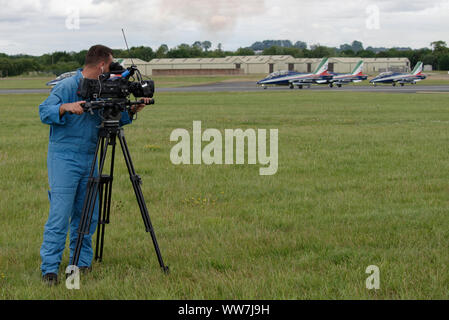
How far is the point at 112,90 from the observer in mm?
5152

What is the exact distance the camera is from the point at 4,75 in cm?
11688

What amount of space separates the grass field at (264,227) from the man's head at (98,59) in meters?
2.12

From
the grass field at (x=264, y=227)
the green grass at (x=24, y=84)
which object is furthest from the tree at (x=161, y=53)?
the grass field at (x=264, y=227)

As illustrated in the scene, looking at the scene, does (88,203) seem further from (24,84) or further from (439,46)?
(439,46)

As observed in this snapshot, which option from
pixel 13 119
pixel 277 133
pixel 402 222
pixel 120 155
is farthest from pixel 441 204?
pixel 13 119

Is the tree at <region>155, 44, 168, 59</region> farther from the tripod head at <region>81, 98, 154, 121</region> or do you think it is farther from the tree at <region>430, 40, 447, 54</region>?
the tripod head at <region>81, 98, 154, 121</region>

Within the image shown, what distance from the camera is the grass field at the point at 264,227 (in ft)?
17.4

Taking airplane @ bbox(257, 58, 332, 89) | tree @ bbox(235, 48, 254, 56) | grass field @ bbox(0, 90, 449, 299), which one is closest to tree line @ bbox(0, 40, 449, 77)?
tree @ bbox(235, 48, 254, 56)

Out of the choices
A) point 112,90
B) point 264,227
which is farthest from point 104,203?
point 264,227

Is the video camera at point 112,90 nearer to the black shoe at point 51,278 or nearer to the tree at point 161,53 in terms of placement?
the black shoe at point 51,278

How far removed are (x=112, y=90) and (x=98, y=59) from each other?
0.48 meters

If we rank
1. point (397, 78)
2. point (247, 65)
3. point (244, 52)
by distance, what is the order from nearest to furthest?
point (397, 78)
point (247, 65)
point (244, 52)

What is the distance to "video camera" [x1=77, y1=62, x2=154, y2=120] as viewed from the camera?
16.7 ft
